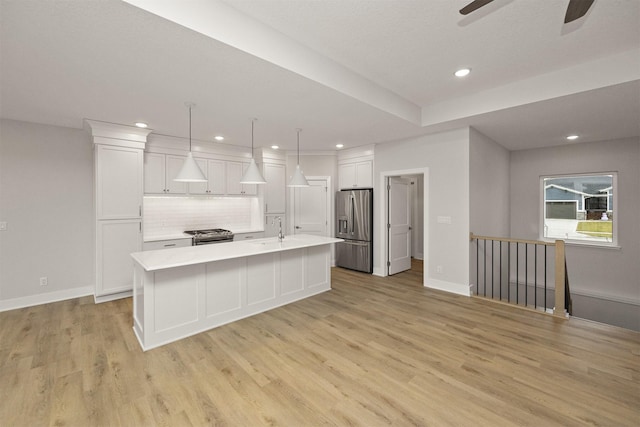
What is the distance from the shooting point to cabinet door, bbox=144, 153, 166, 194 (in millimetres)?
4723

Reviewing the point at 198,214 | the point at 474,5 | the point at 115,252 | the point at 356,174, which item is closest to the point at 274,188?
the point at 198,214

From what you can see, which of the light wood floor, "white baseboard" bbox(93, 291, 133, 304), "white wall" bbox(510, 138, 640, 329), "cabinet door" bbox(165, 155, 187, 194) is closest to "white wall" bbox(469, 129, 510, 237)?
"white wall" bbox(510, 138, 640, 329)

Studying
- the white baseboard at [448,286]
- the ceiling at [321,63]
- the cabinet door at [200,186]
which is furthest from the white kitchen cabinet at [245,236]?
the white baseboard at [448,286]

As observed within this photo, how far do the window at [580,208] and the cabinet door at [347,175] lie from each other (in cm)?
399

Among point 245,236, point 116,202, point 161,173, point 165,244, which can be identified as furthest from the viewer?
point 245,236

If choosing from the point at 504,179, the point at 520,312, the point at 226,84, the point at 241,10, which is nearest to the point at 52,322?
the point at 226,84

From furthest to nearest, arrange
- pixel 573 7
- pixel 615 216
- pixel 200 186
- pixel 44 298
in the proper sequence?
1. pixel 200 186
2. pixel 615 216
3. pixel 44 298
4. pixel 573 7

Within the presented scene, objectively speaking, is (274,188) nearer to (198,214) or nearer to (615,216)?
(198,214)

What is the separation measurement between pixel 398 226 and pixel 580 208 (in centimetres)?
365

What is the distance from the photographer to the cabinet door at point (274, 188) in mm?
6031

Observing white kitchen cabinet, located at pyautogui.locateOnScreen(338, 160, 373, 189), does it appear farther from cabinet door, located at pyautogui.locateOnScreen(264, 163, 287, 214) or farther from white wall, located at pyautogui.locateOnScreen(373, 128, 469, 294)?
cabinet door, located at pyautogui.locateOnScreen(264, 163, 287, 214)

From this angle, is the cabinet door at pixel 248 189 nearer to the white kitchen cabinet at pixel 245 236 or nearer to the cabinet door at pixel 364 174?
the white kitchen cabinet at pixel 245 236

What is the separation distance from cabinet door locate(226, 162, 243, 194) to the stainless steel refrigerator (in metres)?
2.14

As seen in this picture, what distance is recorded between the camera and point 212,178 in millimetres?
5465
